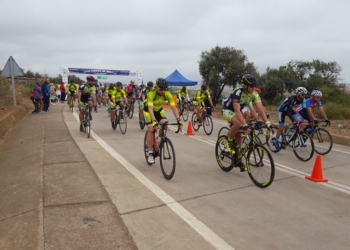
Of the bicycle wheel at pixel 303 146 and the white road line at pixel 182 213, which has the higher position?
the bicycle wheel at pixel 303 146

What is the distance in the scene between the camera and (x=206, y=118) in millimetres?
12766

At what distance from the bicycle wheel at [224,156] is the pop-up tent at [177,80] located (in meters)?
26.1

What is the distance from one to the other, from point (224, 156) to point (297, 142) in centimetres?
274

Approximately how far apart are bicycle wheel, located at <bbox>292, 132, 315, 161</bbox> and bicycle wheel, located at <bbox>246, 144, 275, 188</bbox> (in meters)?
2.85

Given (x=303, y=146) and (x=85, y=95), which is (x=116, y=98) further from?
(x=303, y=146)

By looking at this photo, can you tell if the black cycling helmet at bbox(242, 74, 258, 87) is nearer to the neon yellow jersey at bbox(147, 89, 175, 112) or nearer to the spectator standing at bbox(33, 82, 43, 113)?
the neon yellow jersey at bbox(147, 89, 175, 112)

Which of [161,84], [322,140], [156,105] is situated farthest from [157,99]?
[322,140]

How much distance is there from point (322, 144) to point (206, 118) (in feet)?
15.6

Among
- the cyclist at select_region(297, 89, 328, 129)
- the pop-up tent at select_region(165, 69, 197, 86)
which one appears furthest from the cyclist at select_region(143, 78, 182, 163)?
the pop-up tent at select_region(165, 69, 197, 86)

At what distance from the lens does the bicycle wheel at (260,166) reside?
5715mm

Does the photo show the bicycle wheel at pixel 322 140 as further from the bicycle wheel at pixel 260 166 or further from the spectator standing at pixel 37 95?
the spectator standing at pixel 37 95

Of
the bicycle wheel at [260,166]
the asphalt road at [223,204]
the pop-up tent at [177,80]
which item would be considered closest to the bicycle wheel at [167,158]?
the asphalt road at [223,204]

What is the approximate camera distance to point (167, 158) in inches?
254

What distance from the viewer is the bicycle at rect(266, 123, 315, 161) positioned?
8.33m
